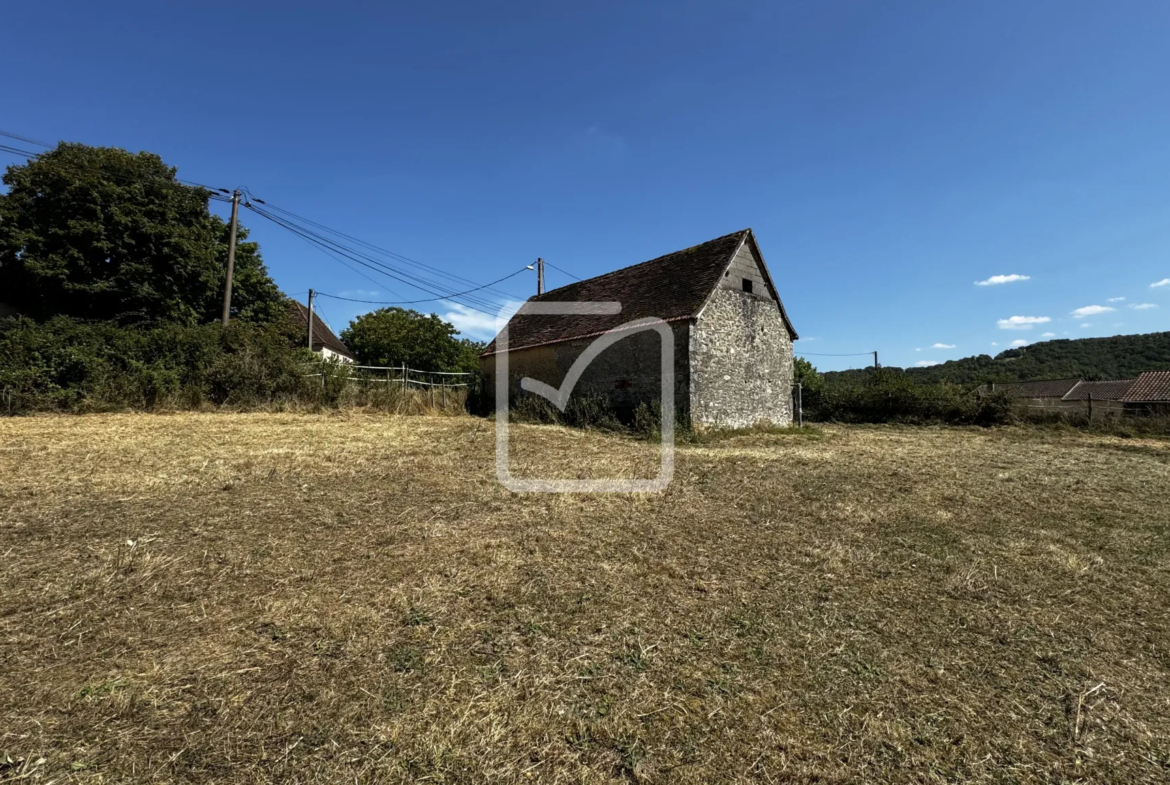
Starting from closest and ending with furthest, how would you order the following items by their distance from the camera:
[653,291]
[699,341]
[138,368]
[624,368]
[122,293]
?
[138,368] → [699,341] → [624,368] → [653,291] → [122,293]

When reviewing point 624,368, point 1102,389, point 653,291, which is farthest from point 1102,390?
point 624,368

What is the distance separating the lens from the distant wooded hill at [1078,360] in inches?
1982

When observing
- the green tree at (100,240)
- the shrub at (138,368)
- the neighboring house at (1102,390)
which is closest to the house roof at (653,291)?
the shrub at (138,368)

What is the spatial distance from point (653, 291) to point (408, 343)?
1945 centimetres

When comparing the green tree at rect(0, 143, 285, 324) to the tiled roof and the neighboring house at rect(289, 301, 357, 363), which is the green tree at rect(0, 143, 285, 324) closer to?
the neighboring house at rect(289, 301, 357, 363)

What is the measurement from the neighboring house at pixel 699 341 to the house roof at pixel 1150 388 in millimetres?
32071

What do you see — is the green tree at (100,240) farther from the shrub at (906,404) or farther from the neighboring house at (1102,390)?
the neighboring house at (1102,390)

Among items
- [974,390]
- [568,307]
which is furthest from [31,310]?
[974,390]

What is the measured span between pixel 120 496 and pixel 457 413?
12069 mm

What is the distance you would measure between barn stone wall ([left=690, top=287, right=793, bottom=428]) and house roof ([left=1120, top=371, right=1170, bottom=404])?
31430mm

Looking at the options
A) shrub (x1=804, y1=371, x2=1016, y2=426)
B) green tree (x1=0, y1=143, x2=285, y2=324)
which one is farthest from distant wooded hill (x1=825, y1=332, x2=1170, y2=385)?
green tree (x1=0, y1=143, x2=285, y2=324)

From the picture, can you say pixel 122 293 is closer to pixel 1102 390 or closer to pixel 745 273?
pixel 745 273

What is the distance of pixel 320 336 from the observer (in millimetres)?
31375

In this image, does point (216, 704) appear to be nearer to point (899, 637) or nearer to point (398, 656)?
point (398, 656)
